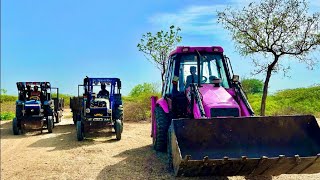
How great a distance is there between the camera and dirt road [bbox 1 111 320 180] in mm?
8281

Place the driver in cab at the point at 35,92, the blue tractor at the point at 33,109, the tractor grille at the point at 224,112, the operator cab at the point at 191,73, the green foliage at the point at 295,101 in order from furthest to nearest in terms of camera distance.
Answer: the green foliage at the point at 295,101
the driver in cab at the point at 35,92
the blue tractor at the point at 33,109
the operator cab at the point at 191,73
the tractor grille at the point at 224,112

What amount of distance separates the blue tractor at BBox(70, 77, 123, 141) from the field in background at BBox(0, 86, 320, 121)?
24.0ft

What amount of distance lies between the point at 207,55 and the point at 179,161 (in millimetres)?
3952

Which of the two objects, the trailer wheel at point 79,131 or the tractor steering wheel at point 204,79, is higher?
the tractor steering wheel at point 204,79

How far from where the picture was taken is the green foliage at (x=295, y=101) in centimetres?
2520

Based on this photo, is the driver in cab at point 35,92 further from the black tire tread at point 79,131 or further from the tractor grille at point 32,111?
the black tire tread at point 79,131

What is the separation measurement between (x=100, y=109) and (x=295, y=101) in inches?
709

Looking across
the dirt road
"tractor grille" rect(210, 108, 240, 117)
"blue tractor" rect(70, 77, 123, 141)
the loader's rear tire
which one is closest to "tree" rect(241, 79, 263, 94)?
"blue tractor" rect(70, 77, 123, 141)

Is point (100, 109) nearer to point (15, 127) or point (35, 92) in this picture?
point (15, 127)

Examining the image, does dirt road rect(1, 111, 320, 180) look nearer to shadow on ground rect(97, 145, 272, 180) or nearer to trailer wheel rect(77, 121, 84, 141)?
shadow on ground rect(97, 145, 272, 180)

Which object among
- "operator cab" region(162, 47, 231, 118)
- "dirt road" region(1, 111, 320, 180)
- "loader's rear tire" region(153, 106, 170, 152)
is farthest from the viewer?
"loader's rear tire" region(153, 106, 170, 152)

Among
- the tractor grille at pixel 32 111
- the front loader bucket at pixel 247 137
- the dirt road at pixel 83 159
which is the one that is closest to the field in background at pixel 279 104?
the tractor grille at pixel 32 111

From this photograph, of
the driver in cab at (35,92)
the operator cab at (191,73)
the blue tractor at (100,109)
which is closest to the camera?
the operator cab at (191,73)

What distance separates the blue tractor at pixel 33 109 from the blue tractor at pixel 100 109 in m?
2.56
